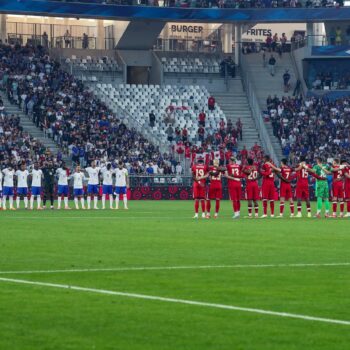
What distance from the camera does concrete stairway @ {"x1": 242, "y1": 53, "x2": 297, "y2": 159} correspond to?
82.7 metres

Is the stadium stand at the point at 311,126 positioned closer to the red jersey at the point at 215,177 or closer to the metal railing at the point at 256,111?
the metal railing at the point at 256,111

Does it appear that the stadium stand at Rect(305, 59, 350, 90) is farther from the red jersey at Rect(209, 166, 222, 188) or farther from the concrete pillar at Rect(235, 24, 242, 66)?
the red jersey at Rect(209, 166, 222, 188)

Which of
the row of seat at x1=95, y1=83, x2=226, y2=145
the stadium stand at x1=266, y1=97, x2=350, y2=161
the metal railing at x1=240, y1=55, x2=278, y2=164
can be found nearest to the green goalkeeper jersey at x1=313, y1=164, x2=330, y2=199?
the stadium stand at x1=266, y1=97, x2=350, y2=161

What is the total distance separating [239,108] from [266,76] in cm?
472

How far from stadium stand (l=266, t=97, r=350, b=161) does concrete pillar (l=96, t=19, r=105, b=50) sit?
12.2 metres

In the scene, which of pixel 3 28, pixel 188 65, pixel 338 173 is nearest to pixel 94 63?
pixel 3 28

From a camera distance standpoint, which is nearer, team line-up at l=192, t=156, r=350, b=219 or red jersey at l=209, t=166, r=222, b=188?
red jersey at l=209, t=166, r=222, b=188

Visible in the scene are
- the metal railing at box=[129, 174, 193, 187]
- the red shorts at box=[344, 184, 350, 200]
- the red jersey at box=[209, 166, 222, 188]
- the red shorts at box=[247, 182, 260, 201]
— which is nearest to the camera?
the red jersey at box=[209, 166, 222, 188]

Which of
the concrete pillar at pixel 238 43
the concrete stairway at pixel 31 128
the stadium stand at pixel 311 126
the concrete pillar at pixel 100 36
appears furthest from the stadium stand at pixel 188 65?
the concrete stairway at pixel 31 128

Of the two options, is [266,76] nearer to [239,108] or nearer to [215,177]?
[239,108]

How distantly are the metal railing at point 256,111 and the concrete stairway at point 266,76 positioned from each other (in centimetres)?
55

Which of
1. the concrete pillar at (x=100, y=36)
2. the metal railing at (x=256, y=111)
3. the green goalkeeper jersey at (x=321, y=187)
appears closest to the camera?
the green goalkeeper jersey at (x=321, y=187)

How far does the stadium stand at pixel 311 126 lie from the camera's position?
244 ft

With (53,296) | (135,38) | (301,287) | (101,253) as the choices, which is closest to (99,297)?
(53,296)
